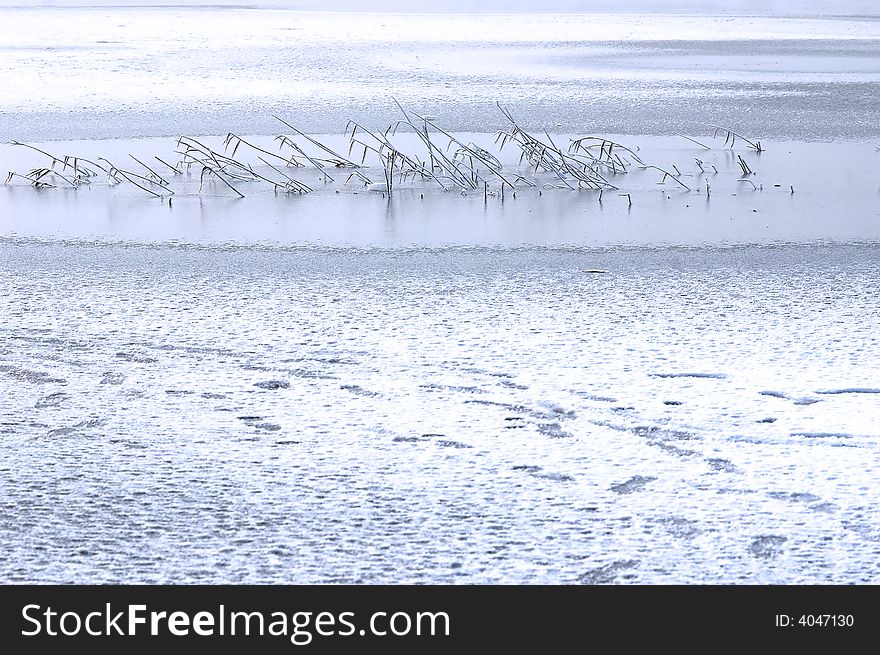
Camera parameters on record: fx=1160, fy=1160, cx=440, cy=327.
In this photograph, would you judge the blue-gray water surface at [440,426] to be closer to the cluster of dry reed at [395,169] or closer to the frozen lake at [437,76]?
the cluster of dry reed at [395,169]

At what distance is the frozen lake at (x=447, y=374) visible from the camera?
84.7 inches

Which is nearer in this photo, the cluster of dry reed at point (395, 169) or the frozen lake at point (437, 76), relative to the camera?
the cluster of dry reed at point (395, 169)

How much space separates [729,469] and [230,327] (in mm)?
1617

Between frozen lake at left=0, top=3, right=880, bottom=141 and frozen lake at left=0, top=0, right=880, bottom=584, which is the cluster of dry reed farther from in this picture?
frozen lake at left=0, top=3, right=880, bottom=141

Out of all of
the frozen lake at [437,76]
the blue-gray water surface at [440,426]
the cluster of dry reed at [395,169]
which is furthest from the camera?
the frozen lake at [437,76]

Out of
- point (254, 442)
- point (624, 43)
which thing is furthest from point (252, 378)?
point (624, 43)

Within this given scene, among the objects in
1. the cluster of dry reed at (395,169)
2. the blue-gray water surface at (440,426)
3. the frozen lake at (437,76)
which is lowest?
the blue-gray water surface at (440,426)

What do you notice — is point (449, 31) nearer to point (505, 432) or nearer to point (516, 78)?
point (516, 78)

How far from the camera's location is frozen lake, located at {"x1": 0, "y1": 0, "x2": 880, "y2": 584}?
2152 mm

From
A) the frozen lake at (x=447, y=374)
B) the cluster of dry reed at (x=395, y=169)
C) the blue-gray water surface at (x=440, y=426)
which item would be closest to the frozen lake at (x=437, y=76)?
the frozen lake at (x=447, y=374)

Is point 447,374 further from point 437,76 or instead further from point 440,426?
point 437,76

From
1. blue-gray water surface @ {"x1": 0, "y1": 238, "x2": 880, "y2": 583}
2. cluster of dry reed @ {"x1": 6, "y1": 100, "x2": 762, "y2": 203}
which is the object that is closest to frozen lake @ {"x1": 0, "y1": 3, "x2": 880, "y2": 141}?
cluster of dry reed @ {"x1": 6, "y1": 100, "x2": 762, "y2": 203}

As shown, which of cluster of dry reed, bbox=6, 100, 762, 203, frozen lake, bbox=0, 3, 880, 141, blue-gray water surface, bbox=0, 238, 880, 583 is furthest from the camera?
frozen lake, bbox=0, 3, 880, 141

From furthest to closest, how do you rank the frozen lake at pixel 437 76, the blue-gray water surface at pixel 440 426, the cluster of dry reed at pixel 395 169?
the frozen lake at pixel 437 76 < the cluster of dry reed at pixel 395 169 < the blue-gray water surface at pixel 440 426
